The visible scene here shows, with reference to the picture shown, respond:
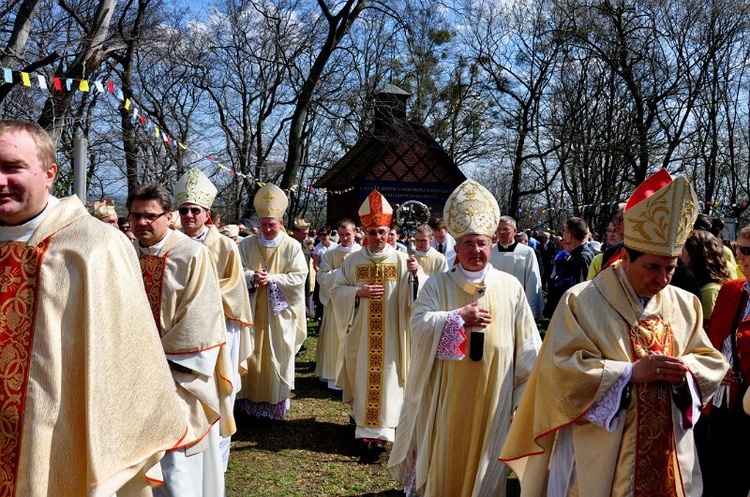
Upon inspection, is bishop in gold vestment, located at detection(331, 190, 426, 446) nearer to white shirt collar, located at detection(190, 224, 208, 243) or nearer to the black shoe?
the black shoe

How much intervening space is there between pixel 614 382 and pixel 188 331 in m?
2.30

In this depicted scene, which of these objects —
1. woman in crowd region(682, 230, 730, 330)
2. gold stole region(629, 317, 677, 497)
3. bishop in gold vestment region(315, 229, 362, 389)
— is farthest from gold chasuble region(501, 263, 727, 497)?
bishop in gold vestment region(315, 229, 362, 389)

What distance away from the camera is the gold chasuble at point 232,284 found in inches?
232

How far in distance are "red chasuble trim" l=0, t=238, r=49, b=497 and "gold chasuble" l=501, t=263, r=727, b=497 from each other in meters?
2.30

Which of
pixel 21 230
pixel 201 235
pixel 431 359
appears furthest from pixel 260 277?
pixel 21 230

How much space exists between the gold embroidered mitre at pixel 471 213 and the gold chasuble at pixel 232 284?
1.93m

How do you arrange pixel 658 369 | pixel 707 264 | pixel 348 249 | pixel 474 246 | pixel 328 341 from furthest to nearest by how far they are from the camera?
pixel 348 249 → pixel 328 341 → pixel 707 264 → pixel 474 246 → pixel 658 369

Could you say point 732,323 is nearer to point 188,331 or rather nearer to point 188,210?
point 188,331

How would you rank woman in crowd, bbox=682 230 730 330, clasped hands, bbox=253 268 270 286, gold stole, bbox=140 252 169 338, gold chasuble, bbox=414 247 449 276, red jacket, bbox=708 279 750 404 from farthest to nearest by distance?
gold chasuble, bbox=414 247 449 276
clasped hands, bbox=253 268 270 286
woman in crowd, bbox=682 230 730 330
gold stole, bbox=140 252 169 338
red jacket, bbox=708 279 750 404

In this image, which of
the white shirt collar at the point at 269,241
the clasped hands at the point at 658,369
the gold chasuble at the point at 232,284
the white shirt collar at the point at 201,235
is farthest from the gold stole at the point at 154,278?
the white shirt collar at the point at 269,241

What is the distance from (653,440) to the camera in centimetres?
337

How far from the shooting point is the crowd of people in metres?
2.33

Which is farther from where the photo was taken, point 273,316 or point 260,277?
point 273,316

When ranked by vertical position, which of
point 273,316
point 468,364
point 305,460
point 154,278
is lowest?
point 305,460
